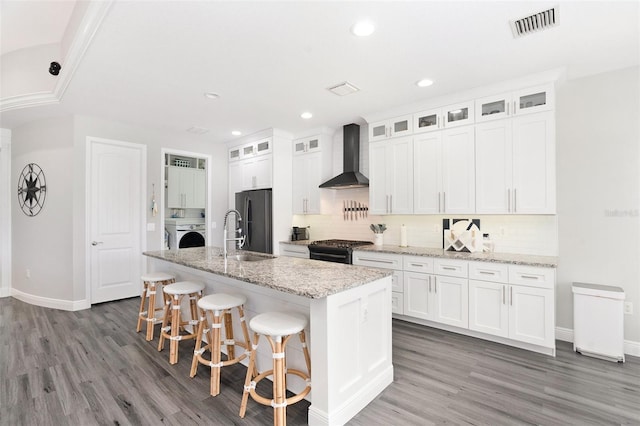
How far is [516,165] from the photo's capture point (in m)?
3.20

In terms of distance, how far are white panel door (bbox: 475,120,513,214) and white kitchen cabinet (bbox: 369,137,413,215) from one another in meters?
0.80

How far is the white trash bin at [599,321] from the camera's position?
2723mm

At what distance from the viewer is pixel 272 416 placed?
2.02 meters

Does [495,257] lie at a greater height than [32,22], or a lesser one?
lesser

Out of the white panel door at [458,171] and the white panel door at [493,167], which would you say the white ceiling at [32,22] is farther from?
the white panel door at [493,167]

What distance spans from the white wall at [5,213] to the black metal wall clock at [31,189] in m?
0.39

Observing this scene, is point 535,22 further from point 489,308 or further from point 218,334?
point 218,334

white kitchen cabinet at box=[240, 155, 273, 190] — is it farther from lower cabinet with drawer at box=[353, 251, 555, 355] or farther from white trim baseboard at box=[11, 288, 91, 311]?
white trim baseboard at box=[11, 288, 91, 311]

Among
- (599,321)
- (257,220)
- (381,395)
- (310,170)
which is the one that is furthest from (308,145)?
(599,321)

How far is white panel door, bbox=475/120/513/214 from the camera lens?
3252 millimetres

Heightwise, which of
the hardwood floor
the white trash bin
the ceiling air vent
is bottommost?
the hardwood floor

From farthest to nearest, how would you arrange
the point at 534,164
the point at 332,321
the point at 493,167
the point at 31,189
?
1. the point at 31,189
2. the point at 493,167
3. the point at 534,164
4. the point at 332,321

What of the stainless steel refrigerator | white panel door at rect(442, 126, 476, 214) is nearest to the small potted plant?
white panel door at rect(442, 126, 476, 214)

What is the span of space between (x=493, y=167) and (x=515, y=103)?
68 centimetres
